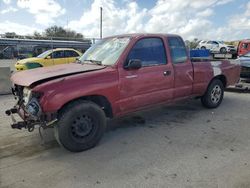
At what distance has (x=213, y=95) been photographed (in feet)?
21.0

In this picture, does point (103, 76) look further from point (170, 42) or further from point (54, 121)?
point (170, 42)

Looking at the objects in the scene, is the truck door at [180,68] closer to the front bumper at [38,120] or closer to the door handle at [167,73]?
the door handle at [167,73]

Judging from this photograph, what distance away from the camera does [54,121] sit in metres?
3.73

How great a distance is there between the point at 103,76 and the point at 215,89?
352cm

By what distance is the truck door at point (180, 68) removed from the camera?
5.21 metres

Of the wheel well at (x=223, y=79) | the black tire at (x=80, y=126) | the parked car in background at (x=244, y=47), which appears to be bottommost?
the black tire at (x=80, y=126)

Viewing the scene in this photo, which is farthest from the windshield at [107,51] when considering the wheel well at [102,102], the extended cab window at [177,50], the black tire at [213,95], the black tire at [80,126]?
the black tire at [213,95]

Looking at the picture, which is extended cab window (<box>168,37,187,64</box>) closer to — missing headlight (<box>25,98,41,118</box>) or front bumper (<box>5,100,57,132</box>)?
front bumper (<box>5,100,57,132</box>)

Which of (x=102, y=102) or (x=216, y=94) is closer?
(x=102, y=102)

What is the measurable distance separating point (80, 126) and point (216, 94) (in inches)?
156

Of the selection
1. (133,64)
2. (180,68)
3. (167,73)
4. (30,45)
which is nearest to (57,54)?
(180,68)

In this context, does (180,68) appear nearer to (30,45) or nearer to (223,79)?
(223,79)

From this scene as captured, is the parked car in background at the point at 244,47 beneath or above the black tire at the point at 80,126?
above

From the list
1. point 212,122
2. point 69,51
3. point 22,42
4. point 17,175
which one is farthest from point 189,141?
point 22,42
